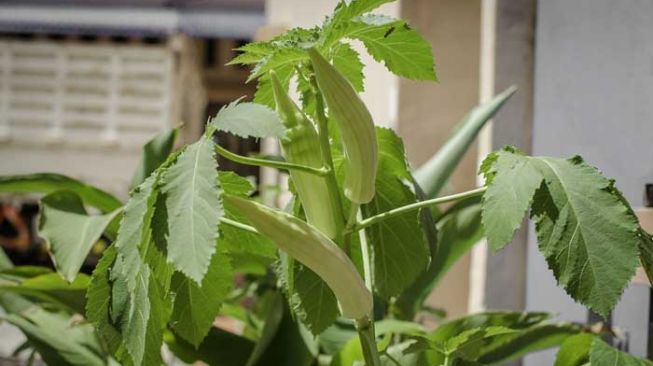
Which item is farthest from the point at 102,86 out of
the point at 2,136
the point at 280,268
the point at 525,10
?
the point at 280,268

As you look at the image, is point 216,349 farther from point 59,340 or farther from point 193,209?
point 193,209

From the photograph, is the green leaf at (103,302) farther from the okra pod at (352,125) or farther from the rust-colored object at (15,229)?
the rust-colored object at (15,229)

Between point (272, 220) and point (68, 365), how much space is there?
455 millimetres

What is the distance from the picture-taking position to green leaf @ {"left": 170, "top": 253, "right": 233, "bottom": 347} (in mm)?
402

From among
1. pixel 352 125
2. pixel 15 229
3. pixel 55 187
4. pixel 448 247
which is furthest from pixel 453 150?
pixel 15 229

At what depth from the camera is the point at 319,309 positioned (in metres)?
0.43

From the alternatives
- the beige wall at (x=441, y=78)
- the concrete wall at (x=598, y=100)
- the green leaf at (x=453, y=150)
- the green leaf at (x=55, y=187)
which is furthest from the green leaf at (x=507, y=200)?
the beige wall at (x=441, y=78)

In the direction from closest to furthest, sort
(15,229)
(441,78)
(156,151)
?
(156,151)
(441,78)
(15,229)

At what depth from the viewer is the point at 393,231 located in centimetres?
45

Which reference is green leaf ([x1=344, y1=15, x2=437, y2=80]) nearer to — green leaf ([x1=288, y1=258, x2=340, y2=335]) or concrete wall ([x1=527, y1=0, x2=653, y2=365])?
green leaf ([x1=288, y1=258, x2=340, y2=335])

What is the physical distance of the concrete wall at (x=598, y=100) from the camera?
0.66 metres

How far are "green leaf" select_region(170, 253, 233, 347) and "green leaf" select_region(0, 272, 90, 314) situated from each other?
13.6 inches

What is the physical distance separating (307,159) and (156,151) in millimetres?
459

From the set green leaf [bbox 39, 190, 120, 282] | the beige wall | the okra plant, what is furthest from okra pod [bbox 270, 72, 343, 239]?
the beige wall
